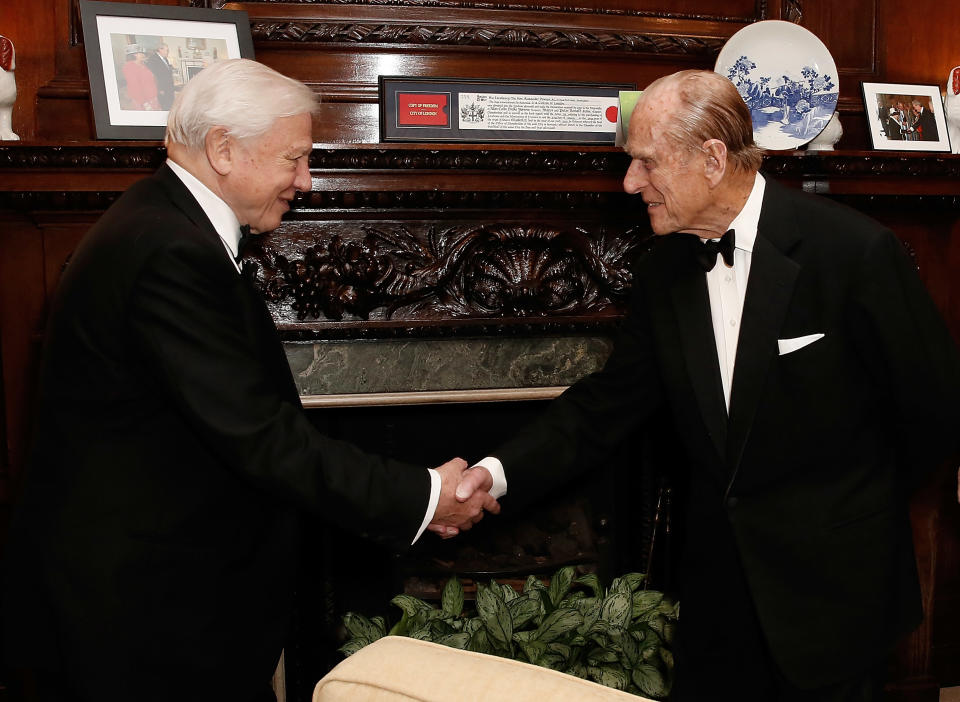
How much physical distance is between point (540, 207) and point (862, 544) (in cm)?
128

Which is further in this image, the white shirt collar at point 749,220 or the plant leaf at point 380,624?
the plant leaf at point 380,624

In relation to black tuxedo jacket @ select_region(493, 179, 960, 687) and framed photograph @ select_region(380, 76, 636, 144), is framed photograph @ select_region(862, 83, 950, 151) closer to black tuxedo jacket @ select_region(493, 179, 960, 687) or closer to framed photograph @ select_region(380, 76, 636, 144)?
framed photograph @ select_region(380, 76, 636, 144)

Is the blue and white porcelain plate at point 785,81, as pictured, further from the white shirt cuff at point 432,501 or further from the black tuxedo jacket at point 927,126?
the white shirt cuff at point 432,501

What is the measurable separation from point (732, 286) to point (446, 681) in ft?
3.54

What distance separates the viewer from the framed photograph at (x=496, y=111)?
238cm

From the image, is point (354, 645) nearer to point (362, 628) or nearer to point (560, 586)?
point (362, 628)

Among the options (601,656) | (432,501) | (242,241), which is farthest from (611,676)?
(242,241)

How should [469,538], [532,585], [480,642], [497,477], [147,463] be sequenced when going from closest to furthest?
[147,463]
[497,477]
[480,642]
[532,585]
[469,538]

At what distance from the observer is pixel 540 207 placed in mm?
2455

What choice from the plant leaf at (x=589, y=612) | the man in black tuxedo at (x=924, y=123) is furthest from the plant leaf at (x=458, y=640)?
the man in black tuxedo at (x=924, y=123)

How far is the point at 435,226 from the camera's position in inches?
98.0

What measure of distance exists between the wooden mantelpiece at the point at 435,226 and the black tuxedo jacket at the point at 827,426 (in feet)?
2.97

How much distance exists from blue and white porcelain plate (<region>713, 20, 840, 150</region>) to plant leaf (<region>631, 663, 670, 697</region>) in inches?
58.2

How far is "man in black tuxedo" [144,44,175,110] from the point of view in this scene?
2221 millimetres
